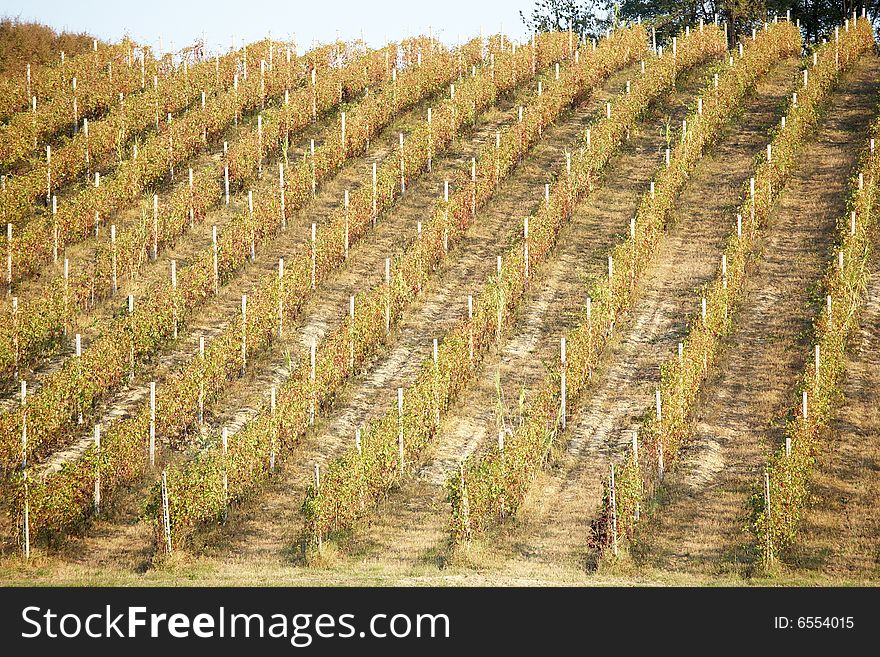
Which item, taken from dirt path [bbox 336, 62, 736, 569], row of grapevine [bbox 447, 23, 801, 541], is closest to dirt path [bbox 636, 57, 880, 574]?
row of grapevine [bbox 447, 23, 801, 541]

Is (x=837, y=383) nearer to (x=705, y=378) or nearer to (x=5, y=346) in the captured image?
(x=705, y=378)

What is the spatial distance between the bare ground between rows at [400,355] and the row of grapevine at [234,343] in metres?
0.85

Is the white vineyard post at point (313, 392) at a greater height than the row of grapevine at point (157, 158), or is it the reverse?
the row of grapevine at point (157, 158)

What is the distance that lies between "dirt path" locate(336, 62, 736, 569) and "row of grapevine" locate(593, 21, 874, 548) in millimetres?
2149

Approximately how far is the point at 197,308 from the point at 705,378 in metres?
9.31

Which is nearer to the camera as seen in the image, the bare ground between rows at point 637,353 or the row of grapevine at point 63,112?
the bare ground between rows at point 637,353

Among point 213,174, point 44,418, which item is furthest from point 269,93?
point 44,418

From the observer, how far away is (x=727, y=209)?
83.5 feet

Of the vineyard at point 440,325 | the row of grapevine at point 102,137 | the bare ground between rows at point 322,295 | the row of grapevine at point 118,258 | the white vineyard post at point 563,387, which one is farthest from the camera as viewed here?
the row of grapevine at point 102,137

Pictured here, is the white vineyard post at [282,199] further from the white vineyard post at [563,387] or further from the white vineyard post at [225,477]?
the white vineyard post at [225,477]

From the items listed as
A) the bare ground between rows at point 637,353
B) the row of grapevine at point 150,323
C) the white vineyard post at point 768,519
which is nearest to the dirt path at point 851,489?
the white vineyard post at point 768,519

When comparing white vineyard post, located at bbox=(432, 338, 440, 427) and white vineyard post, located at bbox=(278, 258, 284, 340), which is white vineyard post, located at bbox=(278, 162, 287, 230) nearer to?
white vineyard post, located at bbox=(278, 258, 284, 340)

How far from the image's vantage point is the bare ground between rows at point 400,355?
16.0 m

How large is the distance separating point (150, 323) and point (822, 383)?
11.1m
